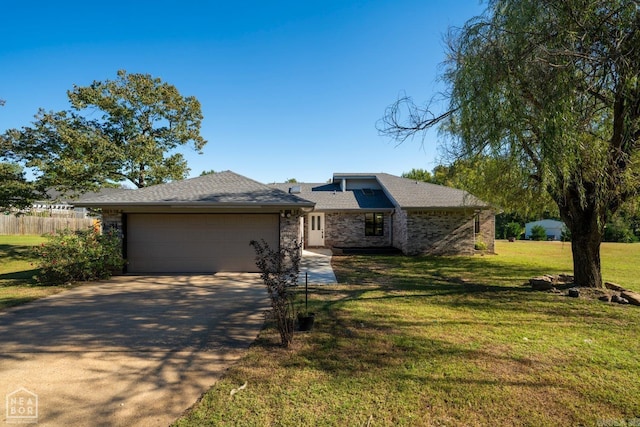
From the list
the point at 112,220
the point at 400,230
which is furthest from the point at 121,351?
the point at 400,230

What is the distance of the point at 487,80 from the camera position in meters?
5.41

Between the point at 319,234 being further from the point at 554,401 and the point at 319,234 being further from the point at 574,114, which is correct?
the point at 554,401

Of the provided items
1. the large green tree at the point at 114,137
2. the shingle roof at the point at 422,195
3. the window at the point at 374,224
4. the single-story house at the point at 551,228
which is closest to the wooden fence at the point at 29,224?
the large green tree at the point at 114,137

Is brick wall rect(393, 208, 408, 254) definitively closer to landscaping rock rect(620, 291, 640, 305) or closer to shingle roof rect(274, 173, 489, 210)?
shingle roof rect(274, 173, 489, 210)

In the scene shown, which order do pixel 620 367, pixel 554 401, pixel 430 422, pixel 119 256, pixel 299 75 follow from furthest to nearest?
pixel 299 75 → pixel 119 256 → pixel 620 367 → pixel 554 401 → pixel 430 422

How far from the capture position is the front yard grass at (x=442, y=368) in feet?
9.14

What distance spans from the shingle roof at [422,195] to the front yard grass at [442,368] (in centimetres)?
794

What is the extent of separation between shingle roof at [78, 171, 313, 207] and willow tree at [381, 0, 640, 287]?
5.82 m

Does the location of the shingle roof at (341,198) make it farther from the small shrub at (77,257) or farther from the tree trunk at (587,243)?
the small shrub at (77,257)

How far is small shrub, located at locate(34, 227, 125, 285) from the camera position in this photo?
863 cm

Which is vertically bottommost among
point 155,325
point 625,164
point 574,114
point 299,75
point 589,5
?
A: point 155,325

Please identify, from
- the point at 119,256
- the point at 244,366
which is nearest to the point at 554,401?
the point at 244,366

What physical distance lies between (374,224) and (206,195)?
1027cm

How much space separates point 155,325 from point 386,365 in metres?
4.05
